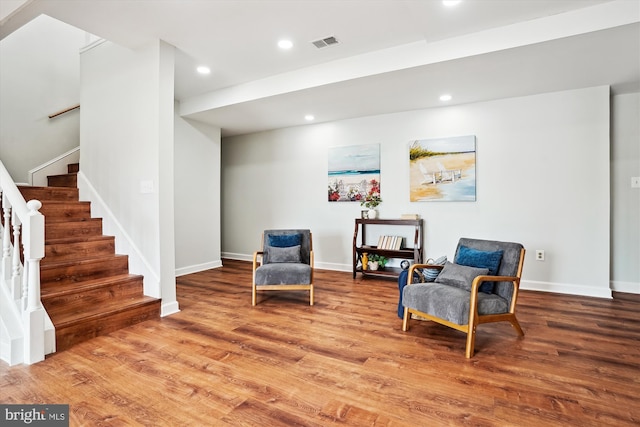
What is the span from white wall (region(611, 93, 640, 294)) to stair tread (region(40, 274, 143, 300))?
5.67 m

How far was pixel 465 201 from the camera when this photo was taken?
183 inches

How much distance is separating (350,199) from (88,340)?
3886mm

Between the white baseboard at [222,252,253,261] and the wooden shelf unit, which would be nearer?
the wooden shelf unit

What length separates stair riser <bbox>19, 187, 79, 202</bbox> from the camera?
3.66 metres

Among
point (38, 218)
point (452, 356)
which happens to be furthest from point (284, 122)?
point (452, 356)

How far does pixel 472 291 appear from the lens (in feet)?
8.09

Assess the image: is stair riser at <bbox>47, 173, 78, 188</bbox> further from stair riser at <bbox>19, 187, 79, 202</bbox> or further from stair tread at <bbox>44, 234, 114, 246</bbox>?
stair tread at <bbox>44, 234, 114, 246</bbox>

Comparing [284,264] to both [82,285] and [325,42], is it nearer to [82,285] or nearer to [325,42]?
[82,285]

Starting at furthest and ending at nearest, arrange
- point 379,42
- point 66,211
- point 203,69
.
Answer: point 203,69 → point 66,211 → point 379,42

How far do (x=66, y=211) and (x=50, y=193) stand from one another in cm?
38

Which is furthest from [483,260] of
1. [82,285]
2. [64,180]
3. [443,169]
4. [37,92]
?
[37,92]

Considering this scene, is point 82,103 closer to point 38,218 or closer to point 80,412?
point 38,218

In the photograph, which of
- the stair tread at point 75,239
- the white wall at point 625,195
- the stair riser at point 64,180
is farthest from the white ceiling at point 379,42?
the stair tread at point 75,239

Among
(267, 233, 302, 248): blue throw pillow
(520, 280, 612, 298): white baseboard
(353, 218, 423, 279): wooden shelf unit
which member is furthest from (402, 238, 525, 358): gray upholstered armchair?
(520, 280, 612, 298): white baseboard
